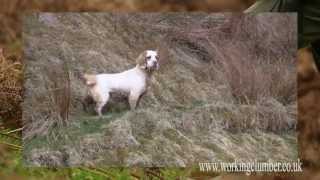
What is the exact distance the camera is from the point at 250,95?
60.0 inches

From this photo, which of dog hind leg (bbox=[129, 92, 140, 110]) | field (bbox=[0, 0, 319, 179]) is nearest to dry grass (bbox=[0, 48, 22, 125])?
field (bbox=[0, 0, 319, 179])

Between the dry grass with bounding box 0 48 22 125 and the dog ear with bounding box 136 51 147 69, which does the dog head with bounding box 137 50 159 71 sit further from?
the dry grass with bounding box 0 48 22 125

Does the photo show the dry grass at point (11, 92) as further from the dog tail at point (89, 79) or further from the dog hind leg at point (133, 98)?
the dog hind leg at point (133, 98)

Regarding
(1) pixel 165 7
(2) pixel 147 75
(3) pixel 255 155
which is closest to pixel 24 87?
(2) pixel 147 75

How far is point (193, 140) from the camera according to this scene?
151 centimetres

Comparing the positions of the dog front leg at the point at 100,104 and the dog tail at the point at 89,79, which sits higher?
the dog tail at the point at 89,79

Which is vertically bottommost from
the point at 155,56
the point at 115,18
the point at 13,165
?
the point at 13,165

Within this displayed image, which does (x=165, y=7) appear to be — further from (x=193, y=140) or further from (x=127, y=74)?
(x=193, y=140)

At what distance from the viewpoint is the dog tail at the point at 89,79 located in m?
1.52

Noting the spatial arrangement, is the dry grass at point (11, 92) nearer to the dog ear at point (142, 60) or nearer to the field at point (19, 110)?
the field at point (19, 110)

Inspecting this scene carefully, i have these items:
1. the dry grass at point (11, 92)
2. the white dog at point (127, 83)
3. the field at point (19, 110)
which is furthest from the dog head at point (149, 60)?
the dry grass at point (11, 92)

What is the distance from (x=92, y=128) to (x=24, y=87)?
0.71 feet

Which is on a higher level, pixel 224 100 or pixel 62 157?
pixel 224 100

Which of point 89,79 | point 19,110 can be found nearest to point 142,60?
point 89,79
